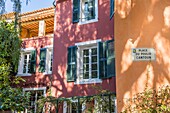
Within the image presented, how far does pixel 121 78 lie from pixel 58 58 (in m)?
9.46

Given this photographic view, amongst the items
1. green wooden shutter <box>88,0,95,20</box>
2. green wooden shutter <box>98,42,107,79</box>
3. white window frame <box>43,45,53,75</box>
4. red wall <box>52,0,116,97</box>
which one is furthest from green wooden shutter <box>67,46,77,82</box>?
white window frame <box>43,45,53,75</box>

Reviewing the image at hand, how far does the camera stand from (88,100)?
16.6 ft

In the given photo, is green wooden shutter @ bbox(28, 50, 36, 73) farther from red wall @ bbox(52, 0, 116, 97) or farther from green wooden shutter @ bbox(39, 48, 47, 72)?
red wall @ bbox(52, 0, 116, 97)

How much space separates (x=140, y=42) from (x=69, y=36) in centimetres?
932

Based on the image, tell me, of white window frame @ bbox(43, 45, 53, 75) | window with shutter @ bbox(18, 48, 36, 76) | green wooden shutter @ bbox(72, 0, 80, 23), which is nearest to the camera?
green wooden shutter @ bbox(72, 0, 80, 23)

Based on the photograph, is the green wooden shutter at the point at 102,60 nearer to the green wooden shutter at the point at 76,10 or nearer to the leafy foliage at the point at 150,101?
the green wooden shutter at the point at 76,10

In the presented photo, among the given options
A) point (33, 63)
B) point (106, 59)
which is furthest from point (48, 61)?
point (106, 59)

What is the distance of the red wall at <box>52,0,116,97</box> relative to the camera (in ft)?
39.9

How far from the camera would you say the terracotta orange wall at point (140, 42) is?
4.12 m

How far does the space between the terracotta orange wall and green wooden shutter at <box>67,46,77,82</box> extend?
26.8 feet

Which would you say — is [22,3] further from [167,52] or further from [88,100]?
[167,52]

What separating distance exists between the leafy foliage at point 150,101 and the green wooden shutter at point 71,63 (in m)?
8.42

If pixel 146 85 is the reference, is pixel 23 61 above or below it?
above

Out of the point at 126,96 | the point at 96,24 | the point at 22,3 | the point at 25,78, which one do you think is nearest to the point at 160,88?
the point at 126,96
